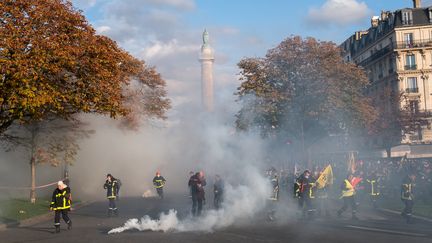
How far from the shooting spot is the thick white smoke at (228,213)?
14883 mm

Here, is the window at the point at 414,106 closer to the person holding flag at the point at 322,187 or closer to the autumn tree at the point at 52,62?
the person holding flag at the point at 322,187

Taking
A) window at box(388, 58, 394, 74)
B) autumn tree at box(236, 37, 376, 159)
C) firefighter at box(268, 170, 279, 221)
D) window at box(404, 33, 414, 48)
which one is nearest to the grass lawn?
firefighter at box(268, 170, 279, 221)

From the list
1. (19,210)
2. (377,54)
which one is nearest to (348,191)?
(19,210)

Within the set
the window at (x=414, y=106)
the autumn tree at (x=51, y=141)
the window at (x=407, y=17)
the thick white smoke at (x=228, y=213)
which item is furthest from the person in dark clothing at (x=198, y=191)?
the window at (x=407, y=17)

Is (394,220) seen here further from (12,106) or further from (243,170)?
(12,106)

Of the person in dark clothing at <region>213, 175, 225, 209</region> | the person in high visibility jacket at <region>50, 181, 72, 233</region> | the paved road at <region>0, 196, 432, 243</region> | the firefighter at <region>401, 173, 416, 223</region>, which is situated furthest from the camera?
the person in dark clothing at <region>213, 175, 225, 209</region>

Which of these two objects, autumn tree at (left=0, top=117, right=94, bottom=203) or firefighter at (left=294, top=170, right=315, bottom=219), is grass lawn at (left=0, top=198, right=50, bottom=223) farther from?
firefighter at (left=294, top=170, right=315, bottom=219)

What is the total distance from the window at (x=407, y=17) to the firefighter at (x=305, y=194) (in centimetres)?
5115

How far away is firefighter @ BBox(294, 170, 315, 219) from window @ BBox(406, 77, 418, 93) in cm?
4859

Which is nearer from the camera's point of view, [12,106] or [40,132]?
[12,106]

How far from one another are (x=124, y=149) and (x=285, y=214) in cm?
2413

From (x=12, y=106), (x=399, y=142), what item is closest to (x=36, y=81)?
(x=12, y=106)

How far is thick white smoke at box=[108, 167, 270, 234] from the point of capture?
48.8ft

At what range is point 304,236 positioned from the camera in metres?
13.1
